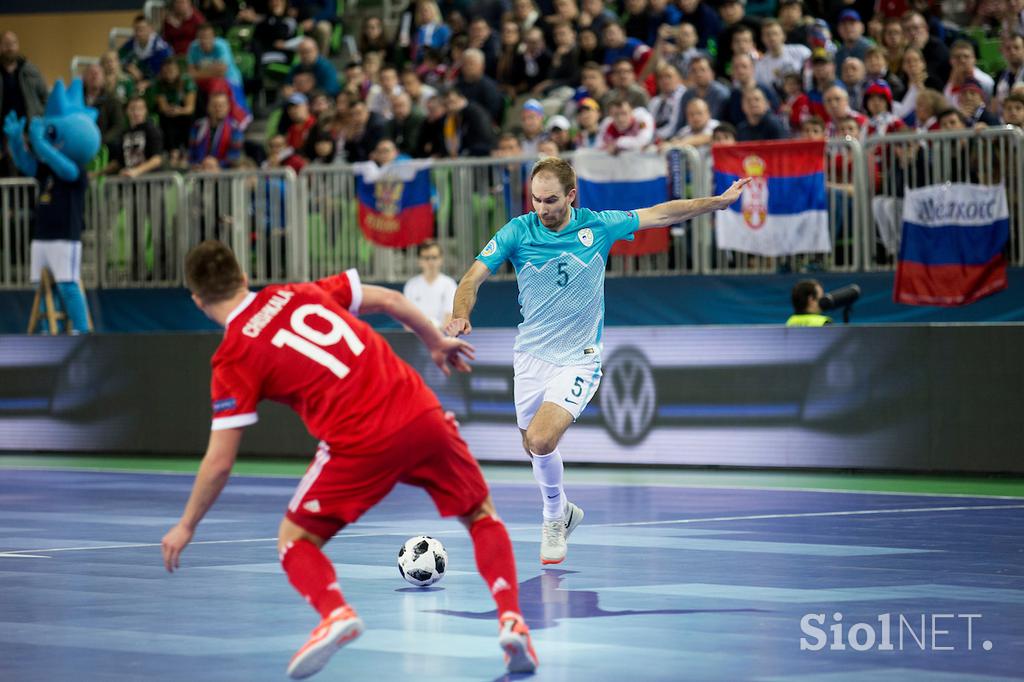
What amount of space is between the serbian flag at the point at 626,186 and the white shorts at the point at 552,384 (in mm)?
8434

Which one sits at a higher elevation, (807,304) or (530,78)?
(530,78)

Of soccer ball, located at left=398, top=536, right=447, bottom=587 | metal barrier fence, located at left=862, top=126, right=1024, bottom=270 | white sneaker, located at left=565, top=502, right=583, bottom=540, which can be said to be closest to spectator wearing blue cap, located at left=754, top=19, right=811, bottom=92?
metal barrier fence, located at left=862, top=126, right=1024, bottom=270

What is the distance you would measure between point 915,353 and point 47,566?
897 cm

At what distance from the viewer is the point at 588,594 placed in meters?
9.66

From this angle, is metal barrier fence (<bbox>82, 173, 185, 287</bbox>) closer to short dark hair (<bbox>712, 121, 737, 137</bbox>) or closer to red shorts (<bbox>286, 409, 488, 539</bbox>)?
short dark hair (<bbox>712, 121, 737, 137</bbox>)

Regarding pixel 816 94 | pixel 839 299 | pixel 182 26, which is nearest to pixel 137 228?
pixel 182 26

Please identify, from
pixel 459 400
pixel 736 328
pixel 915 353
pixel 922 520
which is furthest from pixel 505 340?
pixel 922 520

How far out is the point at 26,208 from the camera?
2345 centimetres

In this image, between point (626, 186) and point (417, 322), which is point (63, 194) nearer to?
point (626, 186)

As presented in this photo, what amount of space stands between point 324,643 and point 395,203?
15018 millimetres

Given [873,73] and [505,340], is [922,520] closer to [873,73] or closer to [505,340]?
[505,340]

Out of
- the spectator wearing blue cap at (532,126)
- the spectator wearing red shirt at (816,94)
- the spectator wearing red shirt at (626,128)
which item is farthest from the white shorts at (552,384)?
the spectator wearing blue cap at (532,126)

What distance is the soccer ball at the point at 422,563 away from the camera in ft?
32.5

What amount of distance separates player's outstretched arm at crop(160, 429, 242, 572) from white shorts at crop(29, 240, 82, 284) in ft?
50.3
